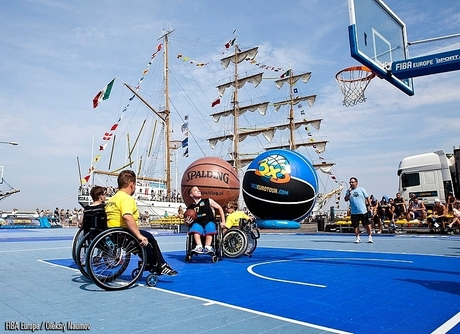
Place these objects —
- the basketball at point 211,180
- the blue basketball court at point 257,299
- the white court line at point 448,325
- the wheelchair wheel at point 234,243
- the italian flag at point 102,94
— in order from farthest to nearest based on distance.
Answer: the italian flag at point 102,94 < the basketball at point 211,180 < the wheelchair wheel at point 234,243 < the blue basketball court at point 257,299 < the white court line at point 448,325

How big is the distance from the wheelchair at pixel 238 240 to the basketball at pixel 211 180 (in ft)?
26.5

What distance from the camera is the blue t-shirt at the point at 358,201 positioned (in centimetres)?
1122

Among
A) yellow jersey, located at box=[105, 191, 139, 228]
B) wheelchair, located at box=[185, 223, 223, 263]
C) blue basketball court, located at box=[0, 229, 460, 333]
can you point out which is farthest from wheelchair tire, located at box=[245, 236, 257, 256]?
yellow jersey, located at box=[105, 191, 139, 228]

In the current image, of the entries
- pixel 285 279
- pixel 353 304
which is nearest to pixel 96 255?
pixel 285 279

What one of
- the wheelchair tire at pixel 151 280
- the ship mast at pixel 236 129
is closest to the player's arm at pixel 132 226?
the wheelchair tire at pixel 151 280

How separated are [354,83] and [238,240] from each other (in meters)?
5.94

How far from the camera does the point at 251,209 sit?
1708cm

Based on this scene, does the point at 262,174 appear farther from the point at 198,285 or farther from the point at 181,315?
the point at 181,315

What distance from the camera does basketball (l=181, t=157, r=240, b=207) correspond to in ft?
53.9

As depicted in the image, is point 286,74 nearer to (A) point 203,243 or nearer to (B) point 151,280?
(A) point 203,243

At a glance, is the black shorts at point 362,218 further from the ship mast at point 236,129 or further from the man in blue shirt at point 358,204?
the ship mast at point 236,129

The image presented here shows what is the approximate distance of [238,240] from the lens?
8.02 metres

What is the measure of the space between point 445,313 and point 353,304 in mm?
837

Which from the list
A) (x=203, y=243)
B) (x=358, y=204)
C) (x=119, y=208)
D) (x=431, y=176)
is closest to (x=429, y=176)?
(x=431, y=176)
